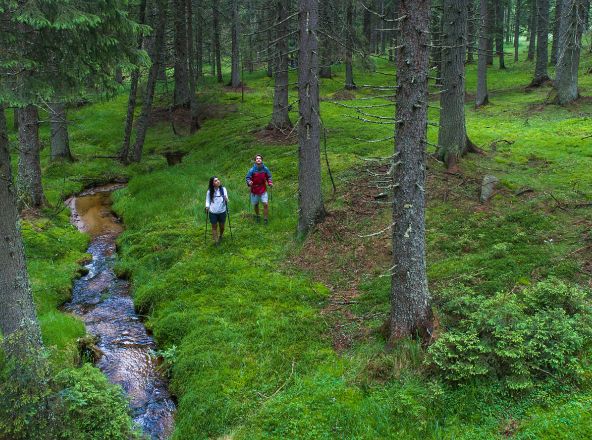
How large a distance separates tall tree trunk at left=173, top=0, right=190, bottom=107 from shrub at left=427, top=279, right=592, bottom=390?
75.3 ft

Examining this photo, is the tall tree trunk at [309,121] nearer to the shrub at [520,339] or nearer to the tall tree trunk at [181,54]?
the shrub at [520,339]

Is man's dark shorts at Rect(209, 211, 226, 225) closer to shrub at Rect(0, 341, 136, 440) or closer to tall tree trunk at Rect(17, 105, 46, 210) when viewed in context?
shrub at Rect(0, 341, 136, 440)

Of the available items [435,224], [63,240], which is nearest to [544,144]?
[435,224]

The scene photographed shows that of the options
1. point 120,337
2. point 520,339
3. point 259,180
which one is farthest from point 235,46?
point 520,339

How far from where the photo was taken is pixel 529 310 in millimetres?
7055

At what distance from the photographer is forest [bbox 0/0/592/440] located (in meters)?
6.05

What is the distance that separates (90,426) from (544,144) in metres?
15.8

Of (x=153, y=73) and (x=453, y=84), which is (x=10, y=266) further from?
(x=153, y=73)

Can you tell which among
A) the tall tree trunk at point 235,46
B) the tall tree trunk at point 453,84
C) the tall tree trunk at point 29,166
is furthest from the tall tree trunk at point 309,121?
the tall tree trunk at point 235,46

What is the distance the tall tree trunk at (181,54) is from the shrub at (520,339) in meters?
22.9

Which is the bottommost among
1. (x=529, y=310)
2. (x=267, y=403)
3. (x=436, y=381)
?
(x=267, y=403)

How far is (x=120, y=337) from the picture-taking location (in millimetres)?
9742

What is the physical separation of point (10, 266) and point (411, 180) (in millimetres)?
5750

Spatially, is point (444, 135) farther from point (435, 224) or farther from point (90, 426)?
point (90, 426)
